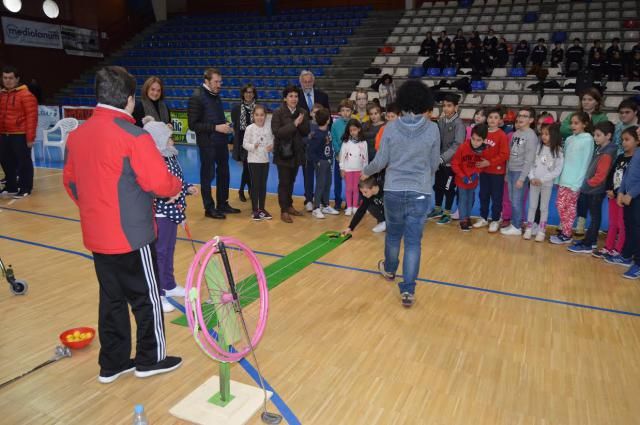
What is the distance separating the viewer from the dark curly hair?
3125 mm

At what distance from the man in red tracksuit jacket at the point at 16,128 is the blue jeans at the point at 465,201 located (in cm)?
547

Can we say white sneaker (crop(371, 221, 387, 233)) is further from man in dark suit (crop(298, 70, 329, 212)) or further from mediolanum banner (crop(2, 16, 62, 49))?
mediolanum banner (crop(2, 16, 62, 49))

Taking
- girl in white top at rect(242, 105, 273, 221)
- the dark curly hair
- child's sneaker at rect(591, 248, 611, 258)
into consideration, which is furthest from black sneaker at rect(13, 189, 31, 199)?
child's sneaker at rect(591, 248, 611, 258)

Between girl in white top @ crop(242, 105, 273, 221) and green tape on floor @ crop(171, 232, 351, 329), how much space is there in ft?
3.47

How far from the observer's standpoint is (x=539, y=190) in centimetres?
511

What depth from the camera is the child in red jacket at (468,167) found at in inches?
206

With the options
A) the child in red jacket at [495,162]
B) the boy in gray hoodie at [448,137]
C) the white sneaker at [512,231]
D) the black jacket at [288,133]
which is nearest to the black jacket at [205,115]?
the black jacket at [288,133]

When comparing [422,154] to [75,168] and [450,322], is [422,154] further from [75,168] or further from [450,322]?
[75,168]

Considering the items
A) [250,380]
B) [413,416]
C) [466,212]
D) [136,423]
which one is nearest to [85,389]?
[136,423]

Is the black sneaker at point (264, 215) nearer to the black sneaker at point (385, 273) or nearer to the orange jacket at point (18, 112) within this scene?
the black sneaker at point (385, 273)

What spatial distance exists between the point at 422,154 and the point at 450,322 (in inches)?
46.1

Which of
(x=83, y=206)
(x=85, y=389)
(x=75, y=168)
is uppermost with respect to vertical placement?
(x=75, y=168)

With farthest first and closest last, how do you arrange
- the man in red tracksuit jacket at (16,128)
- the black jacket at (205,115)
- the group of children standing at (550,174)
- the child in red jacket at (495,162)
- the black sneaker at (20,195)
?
the black sneaker at (20,195), the man in red tracksuit jacket at (16,128), the black jacket at (205,115), the child in red jacket at (495,162), the group of children standing at (550,174)

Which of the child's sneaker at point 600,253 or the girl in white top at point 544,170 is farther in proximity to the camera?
the girl in white top at point 544,170
